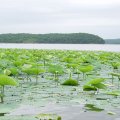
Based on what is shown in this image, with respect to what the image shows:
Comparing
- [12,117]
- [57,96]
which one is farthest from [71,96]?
[12,117]

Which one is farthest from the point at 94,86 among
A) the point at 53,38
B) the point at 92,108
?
the point at 53,38

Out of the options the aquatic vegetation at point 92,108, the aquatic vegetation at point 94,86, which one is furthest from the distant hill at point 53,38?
the aquatic vegetation at point 92,108

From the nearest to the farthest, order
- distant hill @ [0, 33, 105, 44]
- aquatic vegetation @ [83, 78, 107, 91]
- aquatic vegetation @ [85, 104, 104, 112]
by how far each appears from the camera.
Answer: aquatic vegetation @ [85, 104, 104, 112] < aquatic vegetation @ [83, 78, 107, 91] < distant hill @ [0, 33, 105, 44]

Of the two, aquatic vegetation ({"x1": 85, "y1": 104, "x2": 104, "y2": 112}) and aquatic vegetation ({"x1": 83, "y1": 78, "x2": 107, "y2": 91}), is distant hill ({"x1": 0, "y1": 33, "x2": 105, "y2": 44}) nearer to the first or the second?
aquatic vegetation ({"x1": 83, "y1": 78, "x2": 107, "y2": 91})

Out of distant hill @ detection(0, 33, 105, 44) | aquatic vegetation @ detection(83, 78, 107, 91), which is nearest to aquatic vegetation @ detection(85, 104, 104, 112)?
aquatic vegetation @ detection(83, 78, 107, 91)

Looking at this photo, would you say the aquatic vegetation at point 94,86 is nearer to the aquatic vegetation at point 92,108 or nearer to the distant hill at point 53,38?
the aquatic vegetation at point 92,108

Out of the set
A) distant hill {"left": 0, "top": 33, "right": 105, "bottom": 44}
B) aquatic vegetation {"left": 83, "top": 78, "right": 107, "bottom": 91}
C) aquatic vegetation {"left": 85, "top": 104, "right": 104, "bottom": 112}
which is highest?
distant hill {"left": 0, "top": 33, "right": 105, "bottom": 44}

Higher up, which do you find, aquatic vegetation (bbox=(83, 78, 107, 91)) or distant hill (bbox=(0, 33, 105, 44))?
distant hill (bbox=(0, 33, 105, 44))

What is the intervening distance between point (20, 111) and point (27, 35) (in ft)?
181

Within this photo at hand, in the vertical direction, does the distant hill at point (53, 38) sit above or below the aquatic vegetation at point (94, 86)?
above

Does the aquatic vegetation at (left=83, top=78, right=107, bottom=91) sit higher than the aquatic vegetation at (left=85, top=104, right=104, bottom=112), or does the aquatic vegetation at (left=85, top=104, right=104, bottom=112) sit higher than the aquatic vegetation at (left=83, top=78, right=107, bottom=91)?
the aquatic vegetation at (left=83, top=78, right=107, bottom=91)

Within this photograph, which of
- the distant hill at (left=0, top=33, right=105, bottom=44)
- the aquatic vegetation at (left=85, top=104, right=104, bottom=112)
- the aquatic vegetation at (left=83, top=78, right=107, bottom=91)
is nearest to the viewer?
the aquatic vegetation at (left=85, top=104, right=104, bottom=112)

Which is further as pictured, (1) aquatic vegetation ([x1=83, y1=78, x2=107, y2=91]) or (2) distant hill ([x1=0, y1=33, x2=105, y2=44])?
(2) distant hill ([x1=0, y1=33, x2=105, y2=44])

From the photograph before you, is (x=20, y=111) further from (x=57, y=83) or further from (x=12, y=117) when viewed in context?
(x=57, y=83)
